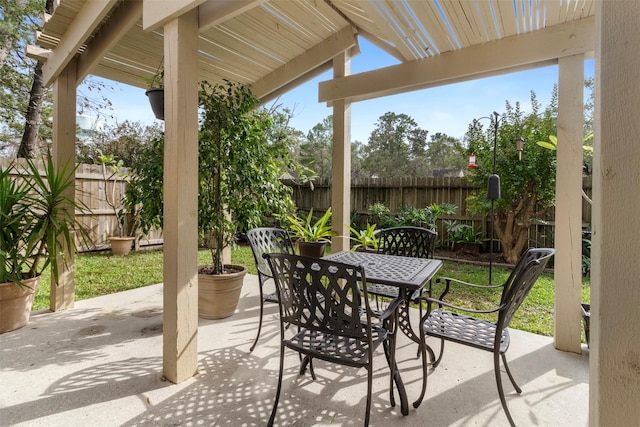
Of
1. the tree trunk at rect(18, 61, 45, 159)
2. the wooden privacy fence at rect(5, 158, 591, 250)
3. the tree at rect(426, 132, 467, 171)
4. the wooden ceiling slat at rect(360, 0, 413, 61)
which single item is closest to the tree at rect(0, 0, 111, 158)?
the tree trunk at rect(18, 61, 45, 159)

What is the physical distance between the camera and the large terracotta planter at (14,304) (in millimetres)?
2490

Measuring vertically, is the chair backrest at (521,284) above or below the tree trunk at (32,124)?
below

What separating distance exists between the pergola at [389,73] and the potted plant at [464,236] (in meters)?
3.21

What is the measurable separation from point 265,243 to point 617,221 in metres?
2.14

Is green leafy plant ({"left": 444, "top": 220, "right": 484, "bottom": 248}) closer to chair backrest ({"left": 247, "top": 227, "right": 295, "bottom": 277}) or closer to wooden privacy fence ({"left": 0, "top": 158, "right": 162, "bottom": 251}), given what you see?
A: chair backrest ({"left": 247, "top": 227, "right": 295, "bottom": 277})

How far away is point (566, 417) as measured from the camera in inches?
62.9

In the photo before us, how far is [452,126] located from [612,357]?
13.3 meters

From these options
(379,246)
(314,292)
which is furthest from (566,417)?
(379,246)

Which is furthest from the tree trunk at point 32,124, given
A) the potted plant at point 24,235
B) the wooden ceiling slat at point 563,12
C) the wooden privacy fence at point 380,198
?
the wooden ceiling slat at point 563,12

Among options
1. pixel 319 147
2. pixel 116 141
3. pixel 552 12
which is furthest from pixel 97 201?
pixel 319 147

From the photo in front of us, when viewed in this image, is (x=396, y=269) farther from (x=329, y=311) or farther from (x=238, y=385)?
(x=238, y=385)

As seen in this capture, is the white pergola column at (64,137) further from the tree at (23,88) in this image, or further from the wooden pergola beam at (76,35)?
the tree at (23,88)

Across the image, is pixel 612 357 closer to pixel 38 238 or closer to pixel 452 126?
pixel 38 238

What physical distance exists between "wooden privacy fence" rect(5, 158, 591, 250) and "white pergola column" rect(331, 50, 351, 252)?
3.28 metres
